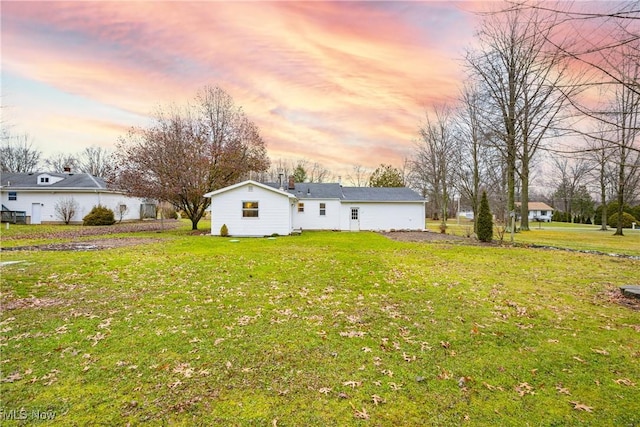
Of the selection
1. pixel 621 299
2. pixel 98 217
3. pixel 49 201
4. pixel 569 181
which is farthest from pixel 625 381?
pixel 569 181

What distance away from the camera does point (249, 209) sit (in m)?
21.5

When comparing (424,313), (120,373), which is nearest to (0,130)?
(120,373)

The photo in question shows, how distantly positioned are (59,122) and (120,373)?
20.6m

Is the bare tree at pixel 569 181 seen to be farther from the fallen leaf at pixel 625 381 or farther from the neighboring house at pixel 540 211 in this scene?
the fallen leaf at pixel 625 381

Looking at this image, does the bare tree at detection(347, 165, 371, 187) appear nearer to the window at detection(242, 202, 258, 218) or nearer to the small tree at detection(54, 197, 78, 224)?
the window at detection(242, 202, 258, 218)

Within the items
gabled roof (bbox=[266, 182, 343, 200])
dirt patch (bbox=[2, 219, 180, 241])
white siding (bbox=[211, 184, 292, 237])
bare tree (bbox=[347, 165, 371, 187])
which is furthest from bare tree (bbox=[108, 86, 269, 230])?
bare tree (bbox=[347, 165, 371, 187])

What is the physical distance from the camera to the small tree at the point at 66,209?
28.2m

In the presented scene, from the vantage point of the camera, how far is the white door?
28.5m

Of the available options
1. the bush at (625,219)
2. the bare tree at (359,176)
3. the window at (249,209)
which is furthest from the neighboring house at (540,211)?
the window at (249,209)

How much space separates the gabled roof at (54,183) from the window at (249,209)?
58.7 feet

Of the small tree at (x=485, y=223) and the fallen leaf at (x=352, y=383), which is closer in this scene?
the fallen leaf at (x=352, y=383)

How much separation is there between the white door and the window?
21.9 metres

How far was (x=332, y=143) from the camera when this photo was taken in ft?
110

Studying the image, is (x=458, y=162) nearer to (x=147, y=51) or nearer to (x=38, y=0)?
(x=147, y=51)
